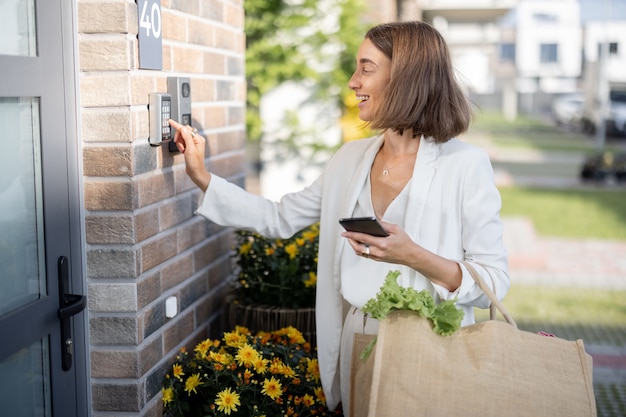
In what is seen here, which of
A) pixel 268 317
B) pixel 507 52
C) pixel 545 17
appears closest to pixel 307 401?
pixel 268 317

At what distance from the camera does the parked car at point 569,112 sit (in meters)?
37.9

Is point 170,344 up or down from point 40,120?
down

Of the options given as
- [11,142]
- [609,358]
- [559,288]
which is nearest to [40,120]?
[11,142]

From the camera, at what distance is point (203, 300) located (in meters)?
3.11

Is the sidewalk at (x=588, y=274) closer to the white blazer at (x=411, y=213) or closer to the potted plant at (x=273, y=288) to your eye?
the potted plant at (x=273, y=288)

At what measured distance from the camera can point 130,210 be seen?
2.33 m

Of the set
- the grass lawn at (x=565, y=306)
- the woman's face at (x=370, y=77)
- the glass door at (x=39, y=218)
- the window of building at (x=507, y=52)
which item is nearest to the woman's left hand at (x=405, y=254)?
the woman's face at (x=370, y=77)

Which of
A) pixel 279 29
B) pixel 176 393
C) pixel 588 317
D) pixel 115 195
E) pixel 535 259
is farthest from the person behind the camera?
pixel 535 259

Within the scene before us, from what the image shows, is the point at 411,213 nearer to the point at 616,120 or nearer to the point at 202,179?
the point at 202,179

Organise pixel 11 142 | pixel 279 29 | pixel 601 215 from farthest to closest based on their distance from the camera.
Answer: pixel 601 215 < pixel 279 29 < pixel 11 142

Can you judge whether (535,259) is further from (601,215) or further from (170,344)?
(170,344)

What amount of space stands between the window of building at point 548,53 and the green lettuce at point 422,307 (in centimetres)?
5660

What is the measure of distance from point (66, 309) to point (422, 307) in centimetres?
95

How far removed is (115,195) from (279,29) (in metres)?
6.66
